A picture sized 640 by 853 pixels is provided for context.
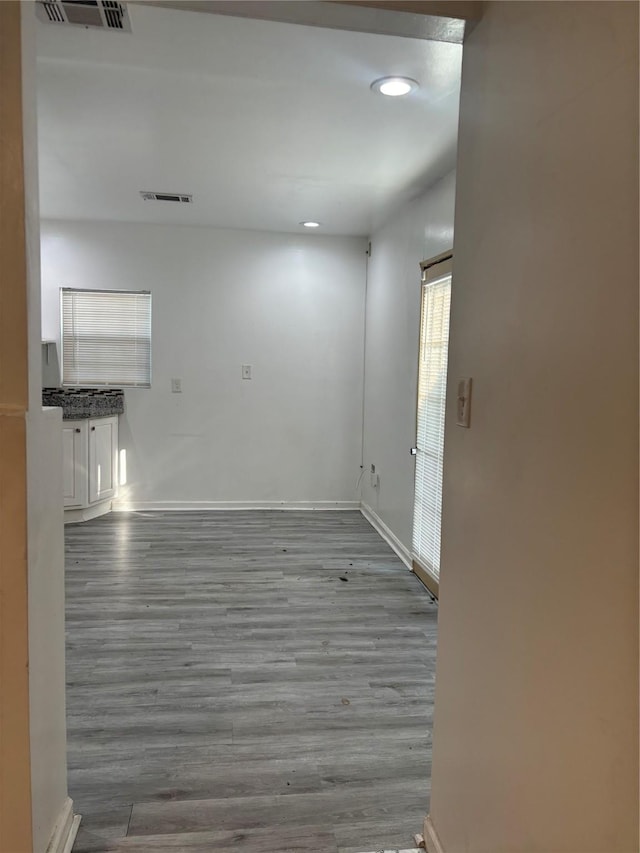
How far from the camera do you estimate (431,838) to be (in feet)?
4.99

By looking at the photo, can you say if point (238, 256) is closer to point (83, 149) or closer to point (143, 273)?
point (143, 273)

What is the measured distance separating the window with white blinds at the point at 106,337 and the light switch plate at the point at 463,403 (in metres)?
4.13

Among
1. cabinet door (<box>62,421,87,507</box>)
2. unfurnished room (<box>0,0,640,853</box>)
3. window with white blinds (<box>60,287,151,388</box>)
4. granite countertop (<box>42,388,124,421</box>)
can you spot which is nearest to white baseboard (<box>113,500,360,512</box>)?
unfurnished room (<box>0,0,640,853</box>)

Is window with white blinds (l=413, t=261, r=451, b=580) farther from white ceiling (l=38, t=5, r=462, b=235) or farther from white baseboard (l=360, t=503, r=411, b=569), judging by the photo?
white ceiling (l=38, t=5, r=462, b=235)

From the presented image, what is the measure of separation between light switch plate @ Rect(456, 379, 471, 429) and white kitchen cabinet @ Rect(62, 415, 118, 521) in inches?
150

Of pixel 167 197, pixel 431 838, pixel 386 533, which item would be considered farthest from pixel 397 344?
pixel 431 838

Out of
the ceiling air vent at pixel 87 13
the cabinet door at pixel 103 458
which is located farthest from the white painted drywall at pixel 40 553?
the cabinet door at pixel 103 458

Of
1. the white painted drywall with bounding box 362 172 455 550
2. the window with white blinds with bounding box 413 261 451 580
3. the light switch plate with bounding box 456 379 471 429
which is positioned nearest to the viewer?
the light switch plate with bounding box 456 379 471 429

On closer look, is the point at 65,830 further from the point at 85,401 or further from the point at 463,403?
the point at 85,401

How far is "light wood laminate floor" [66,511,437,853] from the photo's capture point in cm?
165

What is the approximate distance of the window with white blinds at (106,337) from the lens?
16.2 ft

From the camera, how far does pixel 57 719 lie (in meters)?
1.49

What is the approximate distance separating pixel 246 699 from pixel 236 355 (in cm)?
338

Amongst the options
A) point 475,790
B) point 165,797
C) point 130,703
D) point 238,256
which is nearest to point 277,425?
point 238,256
